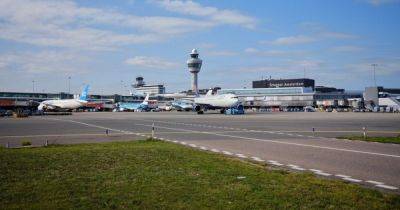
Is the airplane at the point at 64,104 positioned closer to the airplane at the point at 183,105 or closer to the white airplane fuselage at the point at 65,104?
the white airplane fuselage at the point at 65,104

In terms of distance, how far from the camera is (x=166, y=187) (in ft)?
33.1

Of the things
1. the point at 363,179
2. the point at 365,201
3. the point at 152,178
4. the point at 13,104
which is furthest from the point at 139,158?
the point at 13,104

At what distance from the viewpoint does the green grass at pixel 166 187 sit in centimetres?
847

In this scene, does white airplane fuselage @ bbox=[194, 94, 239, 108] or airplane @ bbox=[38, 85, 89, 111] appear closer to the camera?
white airplane fuselage @ bbox=[194, 94, 239, 108]

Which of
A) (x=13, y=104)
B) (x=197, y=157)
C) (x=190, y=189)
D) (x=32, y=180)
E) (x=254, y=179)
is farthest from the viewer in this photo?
(x=13, y=104)

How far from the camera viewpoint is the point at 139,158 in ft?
51.7

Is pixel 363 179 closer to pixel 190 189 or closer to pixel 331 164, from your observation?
pixel 331 164

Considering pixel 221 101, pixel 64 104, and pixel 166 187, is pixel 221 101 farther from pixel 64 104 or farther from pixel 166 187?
pixel 166 187

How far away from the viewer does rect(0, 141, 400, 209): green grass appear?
333 inches

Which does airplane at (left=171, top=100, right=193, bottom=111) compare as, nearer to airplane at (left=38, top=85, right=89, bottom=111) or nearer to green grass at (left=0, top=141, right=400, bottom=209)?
airplane at (left=38, top=85, right=89, bottom=111)

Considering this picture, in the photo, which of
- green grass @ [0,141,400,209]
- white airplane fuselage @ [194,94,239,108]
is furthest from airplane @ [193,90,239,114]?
green grass @ [0,141,400,209]

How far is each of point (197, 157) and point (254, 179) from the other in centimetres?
537

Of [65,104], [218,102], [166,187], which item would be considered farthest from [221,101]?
[166,187]

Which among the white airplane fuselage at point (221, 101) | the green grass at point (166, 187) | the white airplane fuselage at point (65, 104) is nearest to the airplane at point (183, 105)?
the white airplane fuselage at point (221, 101)
